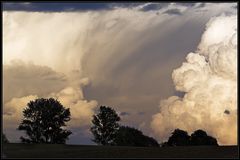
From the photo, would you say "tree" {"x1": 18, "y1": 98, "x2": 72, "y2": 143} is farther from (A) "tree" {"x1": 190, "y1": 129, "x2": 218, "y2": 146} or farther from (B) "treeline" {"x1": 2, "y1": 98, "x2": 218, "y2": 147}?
(A) "tree" {"x1": 190, "y1": 129, "x2": 218, "y2": 146}

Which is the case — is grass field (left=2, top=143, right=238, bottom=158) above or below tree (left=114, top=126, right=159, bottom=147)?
below

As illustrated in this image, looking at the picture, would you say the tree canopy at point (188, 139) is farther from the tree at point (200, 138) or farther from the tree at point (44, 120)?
the tree at point (44, 120)

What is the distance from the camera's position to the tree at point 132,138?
200 feet

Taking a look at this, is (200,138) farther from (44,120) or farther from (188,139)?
(44,120)

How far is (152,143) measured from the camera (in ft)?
208

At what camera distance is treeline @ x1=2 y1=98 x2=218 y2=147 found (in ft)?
190

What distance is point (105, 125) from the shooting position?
195 ft

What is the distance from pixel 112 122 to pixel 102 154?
36.6 metres

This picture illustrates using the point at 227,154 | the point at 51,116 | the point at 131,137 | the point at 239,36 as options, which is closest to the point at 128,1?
the point at 239,36

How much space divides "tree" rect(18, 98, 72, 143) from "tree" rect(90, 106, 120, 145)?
10.5 feet

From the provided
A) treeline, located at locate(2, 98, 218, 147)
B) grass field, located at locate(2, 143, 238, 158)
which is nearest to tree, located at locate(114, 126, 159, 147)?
treeline, located at locate(2, 98, 218, 147)

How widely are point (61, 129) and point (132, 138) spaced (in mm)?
8303

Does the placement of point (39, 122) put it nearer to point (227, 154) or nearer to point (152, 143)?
point (152, 143)

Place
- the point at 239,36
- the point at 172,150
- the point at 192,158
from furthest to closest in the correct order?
the point at 172,150
the point at 192,158
the point at 239,36
